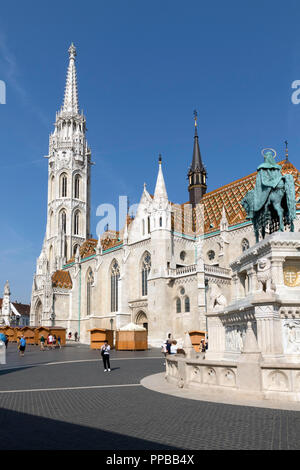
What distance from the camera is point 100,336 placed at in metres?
36.1

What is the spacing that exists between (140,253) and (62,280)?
17.8 meters

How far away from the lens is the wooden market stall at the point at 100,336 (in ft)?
117

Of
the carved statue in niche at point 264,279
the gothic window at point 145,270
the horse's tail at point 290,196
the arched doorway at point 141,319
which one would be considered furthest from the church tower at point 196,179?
the carved statue in niche at point 264,279

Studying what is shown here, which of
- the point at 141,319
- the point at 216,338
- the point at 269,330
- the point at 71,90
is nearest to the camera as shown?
the point at 269,330

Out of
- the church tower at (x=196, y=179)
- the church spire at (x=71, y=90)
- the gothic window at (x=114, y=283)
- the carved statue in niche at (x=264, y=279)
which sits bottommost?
the carved statue in niche at (x=264, y=279)

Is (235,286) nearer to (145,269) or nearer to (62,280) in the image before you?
(145,269)

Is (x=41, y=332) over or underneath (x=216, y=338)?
underneath

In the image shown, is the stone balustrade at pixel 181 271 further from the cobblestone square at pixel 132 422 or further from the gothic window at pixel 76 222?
the gothic window at pixel 76 222

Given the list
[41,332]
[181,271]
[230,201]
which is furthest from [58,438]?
[230,201]

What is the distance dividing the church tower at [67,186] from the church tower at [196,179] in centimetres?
2060

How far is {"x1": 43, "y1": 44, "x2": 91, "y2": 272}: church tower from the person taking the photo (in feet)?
217

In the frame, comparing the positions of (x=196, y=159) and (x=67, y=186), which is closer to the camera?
(x=196, y=159)

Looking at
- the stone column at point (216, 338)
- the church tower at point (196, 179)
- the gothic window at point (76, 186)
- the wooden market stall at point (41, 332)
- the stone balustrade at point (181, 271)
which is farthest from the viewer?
the gothic window at point (76, 186)

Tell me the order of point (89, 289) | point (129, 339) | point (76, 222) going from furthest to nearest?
point (76, 222) → point (89, 289) → point (129, 339)
